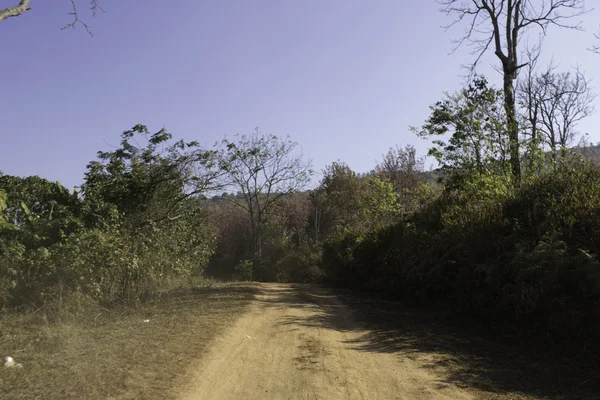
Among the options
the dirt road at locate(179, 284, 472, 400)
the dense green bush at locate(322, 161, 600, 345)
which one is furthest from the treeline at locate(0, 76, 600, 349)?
the dirt road at locate(179, 284, 472, 400)

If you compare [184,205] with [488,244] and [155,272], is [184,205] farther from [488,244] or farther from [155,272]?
[488,244]

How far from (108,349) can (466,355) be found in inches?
221

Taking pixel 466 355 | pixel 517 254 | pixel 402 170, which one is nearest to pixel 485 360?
pixel 466 355

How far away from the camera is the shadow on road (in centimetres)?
558

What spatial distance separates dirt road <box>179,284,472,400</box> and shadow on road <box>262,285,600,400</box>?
23 centimetres

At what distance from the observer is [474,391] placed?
5.39 metres

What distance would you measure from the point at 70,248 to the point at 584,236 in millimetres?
10108

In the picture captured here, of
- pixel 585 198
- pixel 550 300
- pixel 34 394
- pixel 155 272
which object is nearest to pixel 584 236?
pixel 585 198

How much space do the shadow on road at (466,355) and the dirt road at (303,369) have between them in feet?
0.75

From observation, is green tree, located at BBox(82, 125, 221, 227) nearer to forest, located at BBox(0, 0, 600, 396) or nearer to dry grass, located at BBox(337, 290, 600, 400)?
forest, located at BBox(0, 0, 600, 396)

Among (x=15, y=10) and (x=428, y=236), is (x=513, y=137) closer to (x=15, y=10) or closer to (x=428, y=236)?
(x=428, y=236)

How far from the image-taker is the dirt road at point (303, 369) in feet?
17.3

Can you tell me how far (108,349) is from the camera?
6.67 metres

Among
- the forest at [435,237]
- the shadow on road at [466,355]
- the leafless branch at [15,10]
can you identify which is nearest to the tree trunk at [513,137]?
the forest at [435,237]
